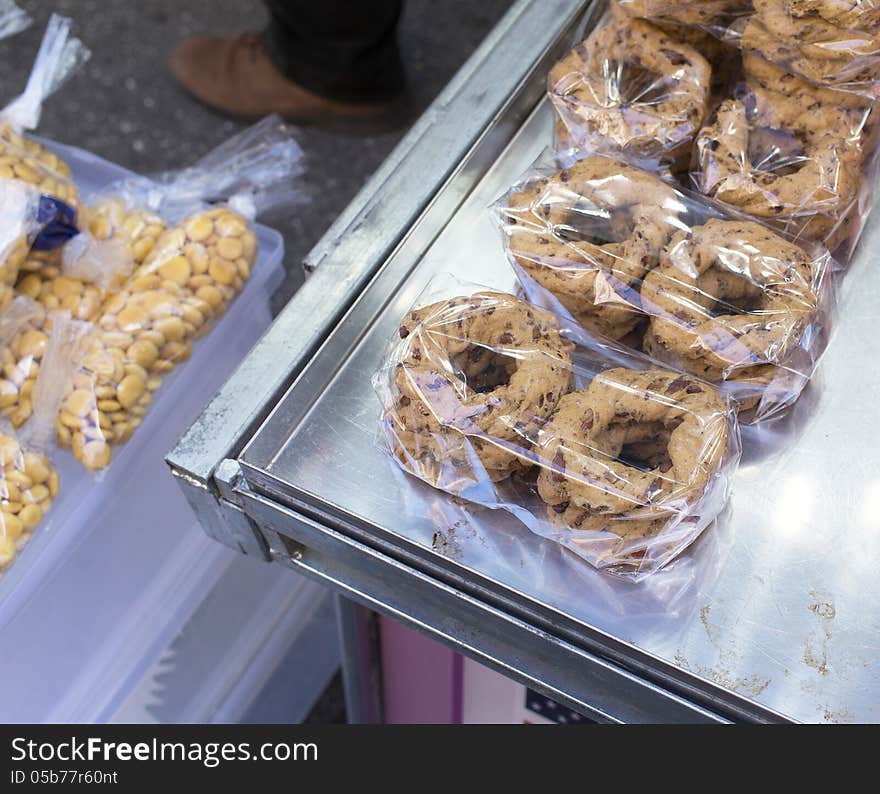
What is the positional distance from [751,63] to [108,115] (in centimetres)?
201

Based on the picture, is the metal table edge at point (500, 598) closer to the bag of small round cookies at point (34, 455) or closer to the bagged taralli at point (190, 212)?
the bag of small round cookies at point (34, 455)

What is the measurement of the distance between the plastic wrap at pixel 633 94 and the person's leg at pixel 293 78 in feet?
4.85

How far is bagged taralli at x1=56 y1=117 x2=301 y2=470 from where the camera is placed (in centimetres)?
129

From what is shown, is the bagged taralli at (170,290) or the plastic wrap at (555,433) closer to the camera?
the plastic wrap at (555,433)

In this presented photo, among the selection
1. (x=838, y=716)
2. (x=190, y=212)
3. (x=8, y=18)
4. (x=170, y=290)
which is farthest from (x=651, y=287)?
(x=8, y=18)

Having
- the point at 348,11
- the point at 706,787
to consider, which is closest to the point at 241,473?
the point at 706,787

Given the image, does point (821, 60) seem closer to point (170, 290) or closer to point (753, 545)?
point (753, 545)

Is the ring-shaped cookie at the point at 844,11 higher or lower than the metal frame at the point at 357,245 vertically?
higher

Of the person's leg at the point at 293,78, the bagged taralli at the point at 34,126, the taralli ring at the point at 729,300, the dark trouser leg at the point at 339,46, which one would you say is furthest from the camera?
the person's leg at the point at 293,78

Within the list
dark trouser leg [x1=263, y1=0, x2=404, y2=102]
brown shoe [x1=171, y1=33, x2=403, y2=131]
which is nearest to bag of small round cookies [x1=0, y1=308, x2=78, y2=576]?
dark trouser leg [x1=263, y1=0, x2=404, y2=102]

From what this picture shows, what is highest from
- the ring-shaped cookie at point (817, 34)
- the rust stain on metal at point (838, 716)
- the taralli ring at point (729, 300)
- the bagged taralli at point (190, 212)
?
the ring-shaped cookie at point (817, 34)

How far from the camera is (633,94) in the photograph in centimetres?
117

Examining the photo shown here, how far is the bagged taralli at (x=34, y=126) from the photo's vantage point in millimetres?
1391

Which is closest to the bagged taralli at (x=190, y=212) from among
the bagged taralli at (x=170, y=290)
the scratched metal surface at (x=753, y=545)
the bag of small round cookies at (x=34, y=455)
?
the bagged taralli at (x=170, y=290)
